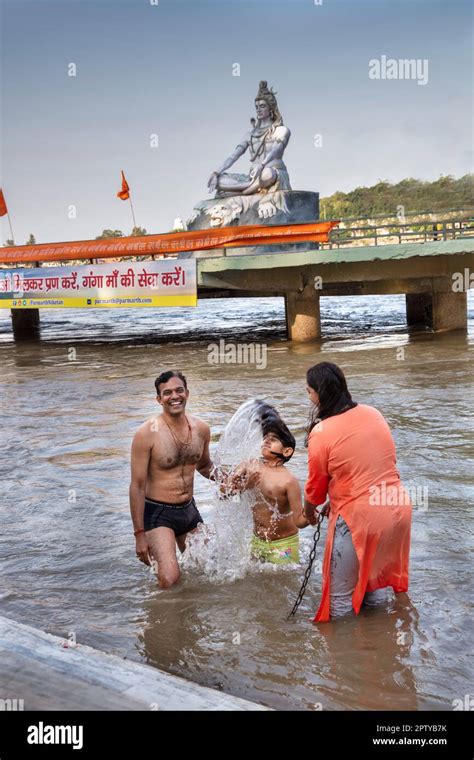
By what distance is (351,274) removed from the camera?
2177 cm

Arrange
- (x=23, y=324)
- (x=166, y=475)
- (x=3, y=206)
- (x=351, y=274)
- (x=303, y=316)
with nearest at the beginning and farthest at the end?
(x=166, y=475)
(x=351, y=274)
(x=303, y=316)
(x=3, y=206)
(x=23, y=324)

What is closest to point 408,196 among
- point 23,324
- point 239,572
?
point 23,324

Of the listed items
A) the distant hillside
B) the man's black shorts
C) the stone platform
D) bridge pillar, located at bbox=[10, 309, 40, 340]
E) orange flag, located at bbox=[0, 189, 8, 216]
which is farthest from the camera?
the distant hillside

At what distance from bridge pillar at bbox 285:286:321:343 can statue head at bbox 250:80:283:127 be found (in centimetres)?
539

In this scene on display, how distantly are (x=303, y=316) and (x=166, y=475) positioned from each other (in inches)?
678

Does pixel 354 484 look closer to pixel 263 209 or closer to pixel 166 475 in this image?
pixel 166 475

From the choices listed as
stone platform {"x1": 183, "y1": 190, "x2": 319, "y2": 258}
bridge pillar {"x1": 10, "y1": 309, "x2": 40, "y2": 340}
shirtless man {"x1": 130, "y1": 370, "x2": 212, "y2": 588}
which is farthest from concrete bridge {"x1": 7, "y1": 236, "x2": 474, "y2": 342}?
shirtless man {"x1": 130, "y1": 370, "x2": 212, "y2": 588}

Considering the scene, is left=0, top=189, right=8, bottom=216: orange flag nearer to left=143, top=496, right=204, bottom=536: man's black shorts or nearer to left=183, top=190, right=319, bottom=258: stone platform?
left=183, top=190, right=319, bottom=258: stone platform

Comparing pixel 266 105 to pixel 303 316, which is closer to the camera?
pixel 303 316

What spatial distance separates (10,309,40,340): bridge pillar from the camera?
2956 centimetres

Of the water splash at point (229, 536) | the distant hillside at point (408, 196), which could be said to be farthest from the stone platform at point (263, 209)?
the distant hillside at point (408, 196)

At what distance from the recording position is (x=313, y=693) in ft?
15.4

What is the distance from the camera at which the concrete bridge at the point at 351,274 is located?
66.9ft
